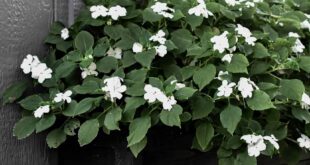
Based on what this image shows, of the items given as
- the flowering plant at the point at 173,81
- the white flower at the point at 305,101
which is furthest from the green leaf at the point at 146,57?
the white flower at the point at 305,101

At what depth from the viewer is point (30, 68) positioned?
4.92 feet

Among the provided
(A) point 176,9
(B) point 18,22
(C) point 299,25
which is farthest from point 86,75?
(C) point 299,25

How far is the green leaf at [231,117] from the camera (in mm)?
1304

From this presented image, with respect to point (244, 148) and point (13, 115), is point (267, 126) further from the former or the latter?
point (13, 115)

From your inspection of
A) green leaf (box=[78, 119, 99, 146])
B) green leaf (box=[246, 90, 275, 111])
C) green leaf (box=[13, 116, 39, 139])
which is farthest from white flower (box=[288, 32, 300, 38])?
green leaf (box=[13, 116, 39, 139])

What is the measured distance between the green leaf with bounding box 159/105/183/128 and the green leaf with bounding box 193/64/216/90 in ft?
0.42

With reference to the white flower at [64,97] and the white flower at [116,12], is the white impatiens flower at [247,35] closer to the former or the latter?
the white flower at [116,12]

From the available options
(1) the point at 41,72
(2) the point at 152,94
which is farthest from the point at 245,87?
(1) the point at 41,72

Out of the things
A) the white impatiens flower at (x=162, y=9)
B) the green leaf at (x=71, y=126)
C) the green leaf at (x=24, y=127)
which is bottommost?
the green leaf at (x=24, y=127)

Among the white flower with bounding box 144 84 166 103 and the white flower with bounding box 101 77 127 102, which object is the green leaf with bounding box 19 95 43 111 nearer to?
the white flower with bounding box 101 77 127 102

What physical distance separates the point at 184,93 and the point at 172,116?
9 centimetres

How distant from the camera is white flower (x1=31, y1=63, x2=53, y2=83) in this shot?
58.8 inches

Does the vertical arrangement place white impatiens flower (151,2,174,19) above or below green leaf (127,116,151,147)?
above

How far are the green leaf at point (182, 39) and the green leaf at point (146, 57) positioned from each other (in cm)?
10
